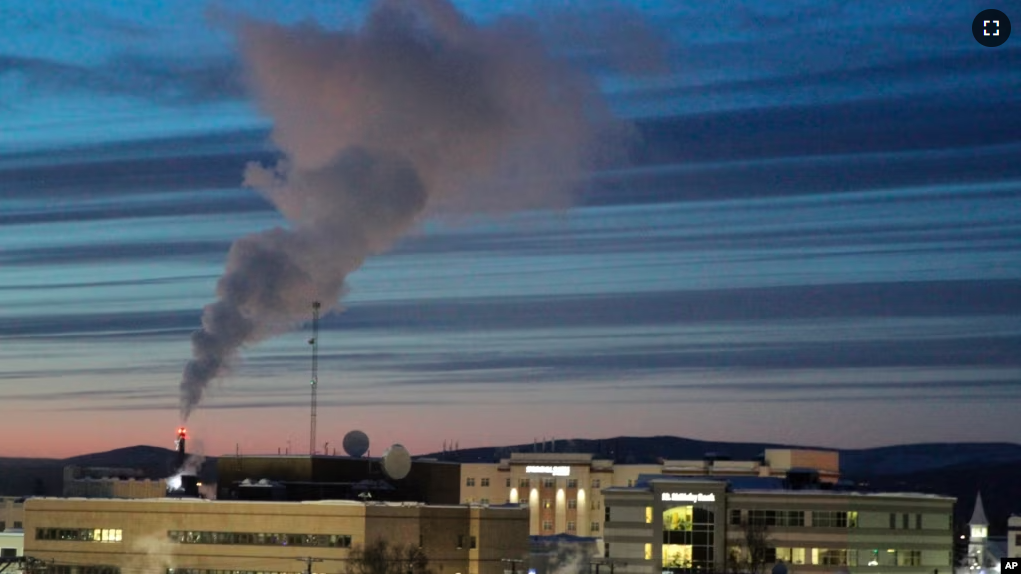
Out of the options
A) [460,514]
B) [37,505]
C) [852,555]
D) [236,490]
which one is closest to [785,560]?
[852,555]

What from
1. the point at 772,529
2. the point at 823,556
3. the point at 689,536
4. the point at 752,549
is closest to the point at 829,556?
the point at 823,556

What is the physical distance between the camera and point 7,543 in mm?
163375

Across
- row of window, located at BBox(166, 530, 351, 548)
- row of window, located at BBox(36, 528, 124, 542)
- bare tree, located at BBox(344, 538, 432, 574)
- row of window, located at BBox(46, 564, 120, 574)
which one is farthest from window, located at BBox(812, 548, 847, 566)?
row of window, located at BBox(46, 564, 120, 574)

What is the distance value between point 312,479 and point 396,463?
6679mm

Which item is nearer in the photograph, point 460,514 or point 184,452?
point 460,514

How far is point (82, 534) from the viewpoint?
14800cm

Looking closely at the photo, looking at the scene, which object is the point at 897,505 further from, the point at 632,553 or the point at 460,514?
the point at 460,514

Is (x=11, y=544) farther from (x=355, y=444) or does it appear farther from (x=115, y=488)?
(x=355, y=444)

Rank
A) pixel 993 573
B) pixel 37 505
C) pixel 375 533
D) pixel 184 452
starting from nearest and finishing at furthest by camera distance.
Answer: pixel 375 533, pixel 37 505, pixel 184 452, pixel 993 573

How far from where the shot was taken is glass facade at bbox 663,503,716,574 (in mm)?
164500

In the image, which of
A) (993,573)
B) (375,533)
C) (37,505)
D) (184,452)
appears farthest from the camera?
(993,573)

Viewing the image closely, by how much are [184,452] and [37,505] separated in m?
14.2

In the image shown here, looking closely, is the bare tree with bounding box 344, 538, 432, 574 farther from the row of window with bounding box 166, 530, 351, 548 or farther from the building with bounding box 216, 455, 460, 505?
the building with bounding box 216, 455, 460, 505

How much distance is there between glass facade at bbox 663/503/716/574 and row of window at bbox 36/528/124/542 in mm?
45204
